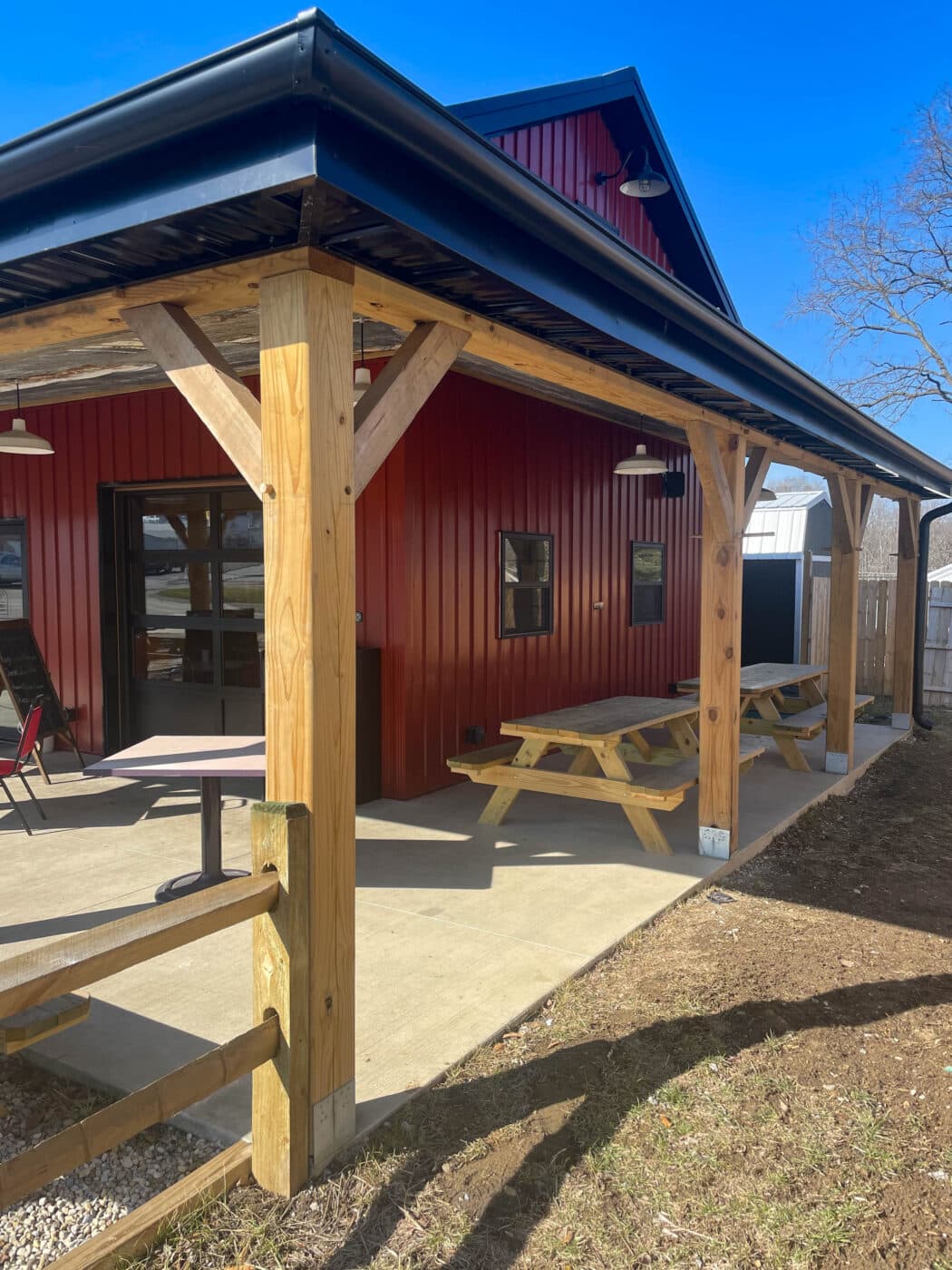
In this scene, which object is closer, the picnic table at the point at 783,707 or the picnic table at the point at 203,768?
the picnic table at the point at 203,768

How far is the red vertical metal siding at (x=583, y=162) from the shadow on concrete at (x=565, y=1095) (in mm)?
5834

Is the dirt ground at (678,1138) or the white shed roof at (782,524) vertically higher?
the white shed roof at (782,524)

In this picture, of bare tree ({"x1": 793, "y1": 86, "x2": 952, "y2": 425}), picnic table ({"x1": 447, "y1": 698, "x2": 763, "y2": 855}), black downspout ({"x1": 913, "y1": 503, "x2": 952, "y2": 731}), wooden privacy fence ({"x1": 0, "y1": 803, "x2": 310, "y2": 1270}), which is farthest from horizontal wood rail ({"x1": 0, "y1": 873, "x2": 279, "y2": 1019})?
bare tree ({"x1": 793, "y1": 86, "x2": 952, "y2": 425})

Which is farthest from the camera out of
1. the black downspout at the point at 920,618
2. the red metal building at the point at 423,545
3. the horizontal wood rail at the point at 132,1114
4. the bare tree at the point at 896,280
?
the bare tree at the point at 896,280

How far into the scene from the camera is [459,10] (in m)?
11.6

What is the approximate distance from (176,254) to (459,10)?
11.6 m

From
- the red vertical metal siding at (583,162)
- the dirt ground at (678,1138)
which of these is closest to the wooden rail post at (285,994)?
the dirt ground at (678,1138)

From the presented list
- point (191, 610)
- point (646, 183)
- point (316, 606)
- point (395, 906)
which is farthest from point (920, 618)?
point (316, 606)

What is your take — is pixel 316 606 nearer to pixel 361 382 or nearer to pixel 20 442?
pixel 361 382

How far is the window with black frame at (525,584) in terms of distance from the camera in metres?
6.68

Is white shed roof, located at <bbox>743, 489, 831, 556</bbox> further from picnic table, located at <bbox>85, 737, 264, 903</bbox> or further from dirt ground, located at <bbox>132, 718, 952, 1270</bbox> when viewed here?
dirt ground, located at <bbox>132, 718, 952, 1270</bbox>

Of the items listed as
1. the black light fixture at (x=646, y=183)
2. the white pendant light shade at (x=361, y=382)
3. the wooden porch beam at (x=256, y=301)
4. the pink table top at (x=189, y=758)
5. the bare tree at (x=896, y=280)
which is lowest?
the pink table top at (x=189, y=758)

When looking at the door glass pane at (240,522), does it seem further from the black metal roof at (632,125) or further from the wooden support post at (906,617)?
the wooden support post at (906,617)

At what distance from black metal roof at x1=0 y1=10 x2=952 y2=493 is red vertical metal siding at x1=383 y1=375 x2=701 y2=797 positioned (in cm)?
290
